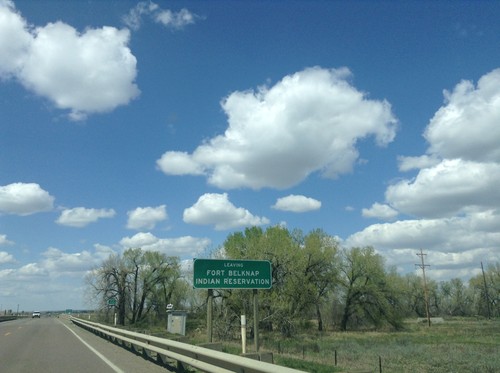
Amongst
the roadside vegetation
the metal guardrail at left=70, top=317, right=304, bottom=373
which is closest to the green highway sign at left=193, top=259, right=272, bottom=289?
the metal guardrail at left=70, top=317, right=304, bottom=373

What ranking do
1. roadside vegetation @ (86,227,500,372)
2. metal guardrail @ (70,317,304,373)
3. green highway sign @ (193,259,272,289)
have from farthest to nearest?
1. roadside vegetation @ (86,227,500,372)
2. green highway sign @ (193,259,272,289)
3. metal guardrail @ (70,317,304,373)

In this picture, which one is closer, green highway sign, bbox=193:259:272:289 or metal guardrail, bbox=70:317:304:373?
metal guardrail, bbox=70:317:304:373

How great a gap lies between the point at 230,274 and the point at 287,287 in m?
27.1

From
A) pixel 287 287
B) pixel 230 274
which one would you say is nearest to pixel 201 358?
pixel 230 274

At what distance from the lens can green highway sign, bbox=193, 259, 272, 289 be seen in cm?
1775

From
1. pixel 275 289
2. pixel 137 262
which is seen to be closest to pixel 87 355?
pixel 275 289

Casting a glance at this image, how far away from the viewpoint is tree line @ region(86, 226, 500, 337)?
42094 mm

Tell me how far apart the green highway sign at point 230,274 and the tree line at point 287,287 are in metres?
21.0

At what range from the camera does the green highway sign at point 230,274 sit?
17.8 m

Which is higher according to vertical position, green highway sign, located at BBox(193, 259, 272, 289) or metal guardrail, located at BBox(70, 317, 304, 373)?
green highway sign, located at BBox(193, 259, 272, 289)

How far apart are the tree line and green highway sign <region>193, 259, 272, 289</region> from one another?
69.0 feet

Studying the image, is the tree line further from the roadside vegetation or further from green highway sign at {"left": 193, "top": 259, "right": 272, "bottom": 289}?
green highway sign at {"left": 193, "top": 259, "right": 272, "bottom": 289}

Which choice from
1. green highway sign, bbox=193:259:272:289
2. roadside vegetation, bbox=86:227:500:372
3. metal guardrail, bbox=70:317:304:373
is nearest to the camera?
metal guardrail, bbox=70:317:304:373

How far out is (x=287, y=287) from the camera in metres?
44.2
